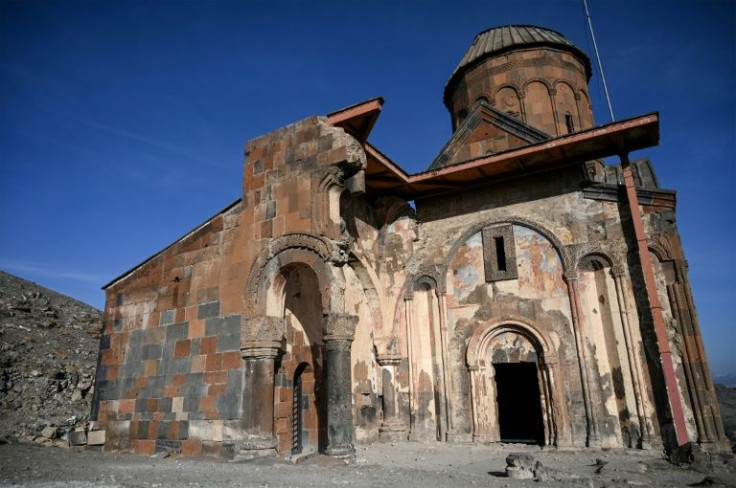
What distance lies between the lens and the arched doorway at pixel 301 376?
386 inches

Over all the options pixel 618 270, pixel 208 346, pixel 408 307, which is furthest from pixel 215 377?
pixel 618 270

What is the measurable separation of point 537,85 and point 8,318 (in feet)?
61.3

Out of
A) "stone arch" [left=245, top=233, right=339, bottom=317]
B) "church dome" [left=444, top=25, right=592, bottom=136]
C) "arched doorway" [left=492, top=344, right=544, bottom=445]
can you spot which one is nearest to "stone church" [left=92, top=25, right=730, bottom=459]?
"stone arch" [left=245, top=233, right=339, bottom=317]

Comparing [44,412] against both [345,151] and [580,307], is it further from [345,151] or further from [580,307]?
[580,307]

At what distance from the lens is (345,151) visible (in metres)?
8.59

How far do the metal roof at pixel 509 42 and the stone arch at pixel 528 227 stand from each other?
7476mm

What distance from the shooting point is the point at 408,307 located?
12422 millimetres

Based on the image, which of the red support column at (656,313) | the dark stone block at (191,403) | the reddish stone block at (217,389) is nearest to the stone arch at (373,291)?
the reddish stone block at (217,389)

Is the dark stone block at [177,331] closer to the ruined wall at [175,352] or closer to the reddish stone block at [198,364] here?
the ruined wall at [175,352]

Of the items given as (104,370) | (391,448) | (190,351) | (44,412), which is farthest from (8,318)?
(391,448)

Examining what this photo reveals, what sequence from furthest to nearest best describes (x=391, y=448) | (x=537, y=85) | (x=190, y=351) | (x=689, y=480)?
(x=537, y=85) → (x=391, y=448) → (x=190, y=351) → (x=689, y=480)

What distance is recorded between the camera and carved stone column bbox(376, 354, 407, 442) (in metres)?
11.6

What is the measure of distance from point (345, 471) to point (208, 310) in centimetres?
409

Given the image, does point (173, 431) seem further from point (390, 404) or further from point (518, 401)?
point (518, 401)
